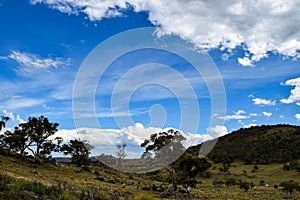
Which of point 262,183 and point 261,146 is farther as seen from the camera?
point 261,146

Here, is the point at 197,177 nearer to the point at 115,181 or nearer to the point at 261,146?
the point at 115,181

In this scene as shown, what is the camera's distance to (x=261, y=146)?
502ft

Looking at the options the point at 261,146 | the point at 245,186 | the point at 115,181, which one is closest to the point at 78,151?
the point at 115,181

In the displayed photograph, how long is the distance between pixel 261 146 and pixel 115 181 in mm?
113269

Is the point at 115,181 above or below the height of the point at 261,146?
below

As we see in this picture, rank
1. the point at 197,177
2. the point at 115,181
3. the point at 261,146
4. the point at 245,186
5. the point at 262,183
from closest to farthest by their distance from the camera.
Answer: the point at 115,181 → the point at 245,186 → the point at 262,183 → the point at 197,177 → the point at 261,146

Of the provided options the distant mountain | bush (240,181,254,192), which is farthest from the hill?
bush (240,181,254,192)

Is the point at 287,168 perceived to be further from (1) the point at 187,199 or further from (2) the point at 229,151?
(1) the point at 187,199

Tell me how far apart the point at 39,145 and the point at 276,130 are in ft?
482

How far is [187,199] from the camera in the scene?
1630 inches

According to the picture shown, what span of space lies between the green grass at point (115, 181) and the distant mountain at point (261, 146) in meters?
9.62

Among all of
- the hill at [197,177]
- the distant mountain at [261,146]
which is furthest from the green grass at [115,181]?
the distant mountain at [261,146]

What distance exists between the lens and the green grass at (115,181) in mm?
15480

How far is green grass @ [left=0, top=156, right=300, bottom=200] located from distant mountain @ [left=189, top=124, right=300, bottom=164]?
9.62 m
